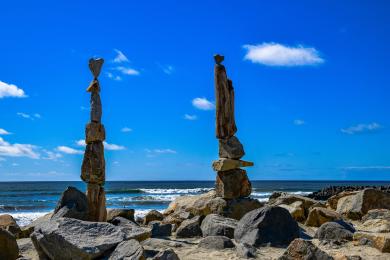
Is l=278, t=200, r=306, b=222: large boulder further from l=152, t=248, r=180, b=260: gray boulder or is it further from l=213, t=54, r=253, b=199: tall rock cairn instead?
l=152, t=248, r=180, b=260: gray boulder

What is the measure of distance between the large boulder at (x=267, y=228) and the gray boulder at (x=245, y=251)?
0.62 m

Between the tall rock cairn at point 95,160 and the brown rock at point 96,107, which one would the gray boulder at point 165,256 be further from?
the brown rock at point 96,107

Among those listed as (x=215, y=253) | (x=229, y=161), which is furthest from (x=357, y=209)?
(x=215, y=253)

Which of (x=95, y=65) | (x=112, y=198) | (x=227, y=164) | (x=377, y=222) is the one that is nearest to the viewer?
(x=377, y=222)

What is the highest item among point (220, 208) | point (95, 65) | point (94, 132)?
point (95, 65)

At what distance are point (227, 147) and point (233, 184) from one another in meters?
1.02

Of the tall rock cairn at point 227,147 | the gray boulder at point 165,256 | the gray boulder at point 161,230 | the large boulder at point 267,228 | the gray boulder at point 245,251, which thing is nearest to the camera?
the gray boulder at point 165,256

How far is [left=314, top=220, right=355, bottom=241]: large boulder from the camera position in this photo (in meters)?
9.53

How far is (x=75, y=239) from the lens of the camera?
7.62 m

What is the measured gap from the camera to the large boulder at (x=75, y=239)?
7473mm

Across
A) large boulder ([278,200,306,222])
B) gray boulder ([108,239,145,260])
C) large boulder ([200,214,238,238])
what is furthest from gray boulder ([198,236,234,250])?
large boulder ([278,200,306,222])

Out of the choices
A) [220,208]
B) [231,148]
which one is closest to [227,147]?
[231,148]

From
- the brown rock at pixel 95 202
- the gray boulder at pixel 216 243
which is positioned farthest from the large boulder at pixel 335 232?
the brown rock at pixel 95 202

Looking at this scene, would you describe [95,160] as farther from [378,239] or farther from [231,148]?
[378,239]
